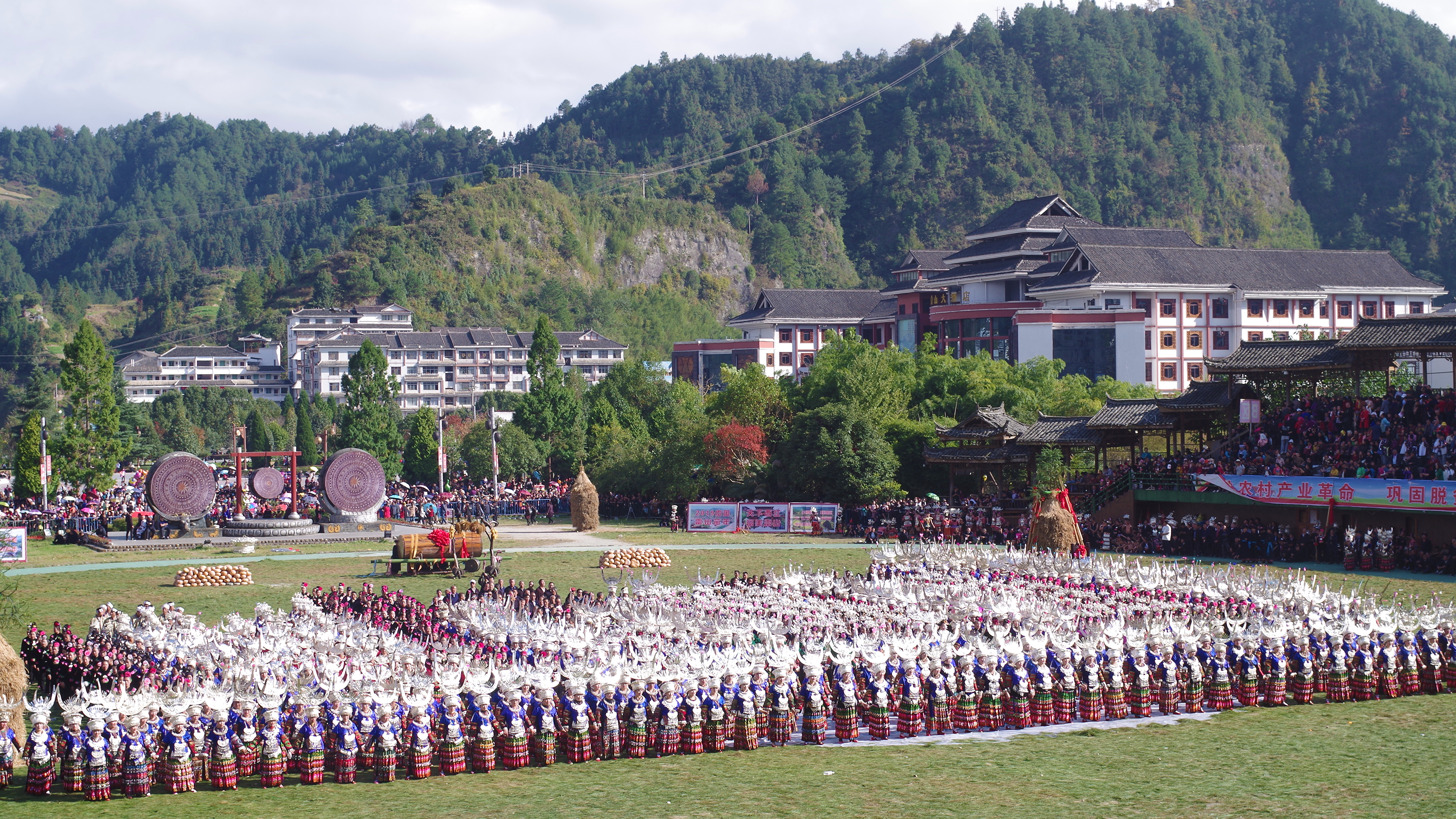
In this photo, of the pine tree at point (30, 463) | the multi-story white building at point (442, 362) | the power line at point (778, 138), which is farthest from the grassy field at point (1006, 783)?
the power line at point (778, 138)

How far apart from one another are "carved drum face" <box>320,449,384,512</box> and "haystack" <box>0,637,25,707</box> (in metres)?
33.0

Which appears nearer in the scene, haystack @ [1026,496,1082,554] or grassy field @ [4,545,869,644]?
grassy field @ [4,545,869,644]

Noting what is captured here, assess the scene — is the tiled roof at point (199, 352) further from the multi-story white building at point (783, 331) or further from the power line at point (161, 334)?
the multi-story white building at point (783, 331)

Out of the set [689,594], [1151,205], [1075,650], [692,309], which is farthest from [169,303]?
[1075,650]

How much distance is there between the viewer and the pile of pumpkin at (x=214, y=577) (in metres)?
35.3

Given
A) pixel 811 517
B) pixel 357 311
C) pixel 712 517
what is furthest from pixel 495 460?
pixel 357 311

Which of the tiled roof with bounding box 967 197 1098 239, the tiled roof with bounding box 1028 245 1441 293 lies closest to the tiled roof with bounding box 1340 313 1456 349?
the tiled roof with bounding box 1028 245 1441 293

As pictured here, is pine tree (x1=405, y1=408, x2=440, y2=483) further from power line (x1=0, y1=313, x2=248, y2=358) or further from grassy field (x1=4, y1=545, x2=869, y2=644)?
power line (x1=0, y1=313, x2=248, y2=358)

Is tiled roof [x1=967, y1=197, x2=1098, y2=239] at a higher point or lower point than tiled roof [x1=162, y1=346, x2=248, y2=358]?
higher

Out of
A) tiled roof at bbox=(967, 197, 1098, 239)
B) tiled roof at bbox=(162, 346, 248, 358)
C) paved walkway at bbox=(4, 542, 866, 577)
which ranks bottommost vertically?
paved walkway at bbox=(4, 542, 866, 577)

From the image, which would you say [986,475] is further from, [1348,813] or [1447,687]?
[1348,813]

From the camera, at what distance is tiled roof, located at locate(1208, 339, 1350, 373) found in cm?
4166

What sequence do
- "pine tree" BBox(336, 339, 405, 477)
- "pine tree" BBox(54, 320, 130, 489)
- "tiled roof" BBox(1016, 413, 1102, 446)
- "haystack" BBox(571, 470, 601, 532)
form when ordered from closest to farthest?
"tiled roof" BBox(1016, 413, 1102, 446)
"haystack" BBox(571, 470, 601, 532)
"pine tree" BBox(54, 320, 130, 489)
"pine tree" BBox(336, 339, 405, 477)

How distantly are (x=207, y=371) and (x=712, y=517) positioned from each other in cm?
9479
